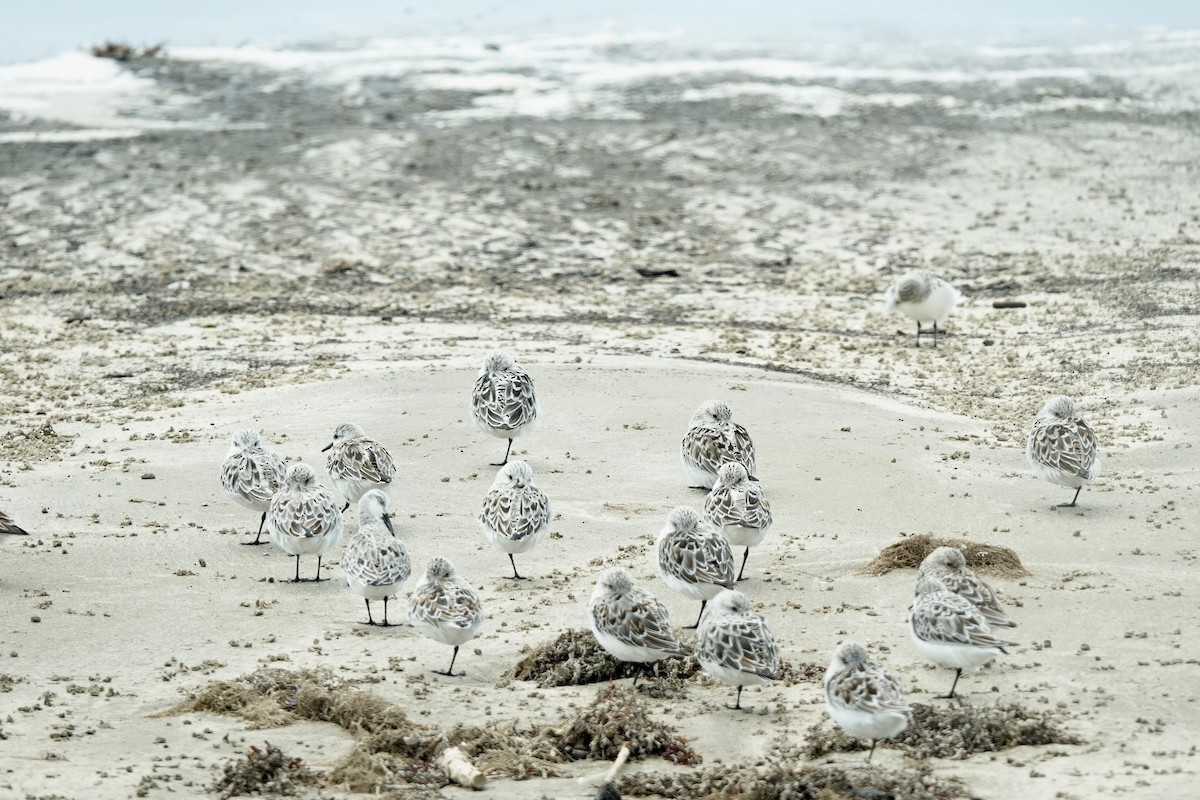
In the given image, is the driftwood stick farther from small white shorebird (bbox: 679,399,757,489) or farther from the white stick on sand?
small white shorebird (bbox: 679,399,757,489)

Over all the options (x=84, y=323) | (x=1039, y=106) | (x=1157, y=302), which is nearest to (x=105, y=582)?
(x=84, y=323)

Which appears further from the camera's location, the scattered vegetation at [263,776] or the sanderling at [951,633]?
the sanderling at [951,633]

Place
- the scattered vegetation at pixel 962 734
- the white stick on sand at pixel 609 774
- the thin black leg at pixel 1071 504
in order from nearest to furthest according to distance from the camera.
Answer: the white stick on sand at pixel 609 774 → the scattered vegetation at pixel 962 734 → the thin black leg at pixel 1071 504

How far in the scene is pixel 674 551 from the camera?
10.2 m

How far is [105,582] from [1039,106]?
23901 millimetres

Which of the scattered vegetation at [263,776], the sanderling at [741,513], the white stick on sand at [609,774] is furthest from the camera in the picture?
the sanderling at [741,513]

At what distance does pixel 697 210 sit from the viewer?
82.1 ft

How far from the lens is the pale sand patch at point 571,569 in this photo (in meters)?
8.13

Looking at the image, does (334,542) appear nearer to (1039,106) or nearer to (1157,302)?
(1157,302)

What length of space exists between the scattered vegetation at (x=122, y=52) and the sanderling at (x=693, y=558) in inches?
1107

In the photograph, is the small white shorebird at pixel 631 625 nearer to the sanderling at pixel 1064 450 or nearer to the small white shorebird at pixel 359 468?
the small white shorebird at pixel 359 468

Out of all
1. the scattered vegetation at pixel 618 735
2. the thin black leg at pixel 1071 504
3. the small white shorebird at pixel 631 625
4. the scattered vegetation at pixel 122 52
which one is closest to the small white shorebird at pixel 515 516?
the small white shorebird at pixel 631 625

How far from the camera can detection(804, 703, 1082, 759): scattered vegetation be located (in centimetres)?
789

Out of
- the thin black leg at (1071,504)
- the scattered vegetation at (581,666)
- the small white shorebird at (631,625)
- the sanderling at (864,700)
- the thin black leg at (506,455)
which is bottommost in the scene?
the thin black leg at (506,455)
